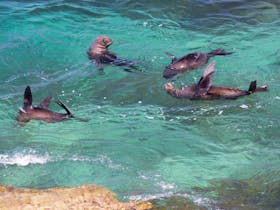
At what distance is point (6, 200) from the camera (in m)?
4.80

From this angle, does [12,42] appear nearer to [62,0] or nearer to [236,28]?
[62,0]

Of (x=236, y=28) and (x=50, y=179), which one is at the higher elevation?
(x=236, y=28)

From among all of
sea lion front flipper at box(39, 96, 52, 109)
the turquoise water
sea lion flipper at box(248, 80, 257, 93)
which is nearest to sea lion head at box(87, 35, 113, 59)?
the turquoise water

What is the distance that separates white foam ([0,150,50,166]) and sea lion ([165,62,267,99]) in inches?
81.2

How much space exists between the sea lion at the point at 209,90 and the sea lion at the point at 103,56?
6.10 ft

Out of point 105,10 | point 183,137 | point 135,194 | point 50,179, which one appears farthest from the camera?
point 105,10

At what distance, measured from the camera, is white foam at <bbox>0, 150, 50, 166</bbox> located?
6199 mm

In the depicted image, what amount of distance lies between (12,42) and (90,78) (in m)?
2.75

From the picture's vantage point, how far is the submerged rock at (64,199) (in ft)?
15.5

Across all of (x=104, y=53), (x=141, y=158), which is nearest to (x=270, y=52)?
(x=104, y=53)

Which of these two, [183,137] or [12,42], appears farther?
[12,42]

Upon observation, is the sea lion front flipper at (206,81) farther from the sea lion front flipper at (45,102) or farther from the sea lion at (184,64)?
the sea lion front flipper at (45,102)

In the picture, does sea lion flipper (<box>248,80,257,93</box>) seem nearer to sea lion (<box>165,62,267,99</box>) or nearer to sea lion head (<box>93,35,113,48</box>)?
sea lion (<box>165,62,267,99</box>)

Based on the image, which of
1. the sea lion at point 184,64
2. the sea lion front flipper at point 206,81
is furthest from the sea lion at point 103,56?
the sea lion front flipper at point 206,81
